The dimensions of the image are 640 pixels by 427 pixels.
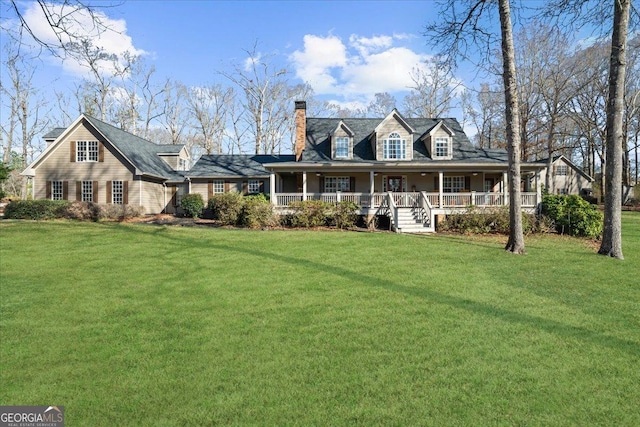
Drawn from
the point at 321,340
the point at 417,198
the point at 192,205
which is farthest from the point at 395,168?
the point at 321,340

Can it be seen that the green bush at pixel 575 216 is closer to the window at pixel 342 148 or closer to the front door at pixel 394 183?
the front door at pixel 394 183

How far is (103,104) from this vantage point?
3562cm

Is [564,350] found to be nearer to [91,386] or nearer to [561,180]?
[91,386]

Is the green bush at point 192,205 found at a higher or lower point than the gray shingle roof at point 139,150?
lower

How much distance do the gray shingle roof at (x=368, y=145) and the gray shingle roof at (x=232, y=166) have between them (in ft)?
11.6

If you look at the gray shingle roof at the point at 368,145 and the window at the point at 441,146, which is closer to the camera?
the gray shingle roof at the point at 368,145

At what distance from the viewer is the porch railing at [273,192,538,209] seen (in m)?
17.9

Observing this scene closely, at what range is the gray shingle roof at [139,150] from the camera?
2320 cm

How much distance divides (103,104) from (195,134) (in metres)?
13.7

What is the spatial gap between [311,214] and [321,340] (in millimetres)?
12189

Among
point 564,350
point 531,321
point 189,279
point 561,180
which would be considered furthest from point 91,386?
point 561,180

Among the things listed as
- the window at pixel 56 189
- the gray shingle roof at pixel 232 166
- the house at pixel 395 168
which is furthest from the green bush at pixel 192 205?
the window at pixel 56 189

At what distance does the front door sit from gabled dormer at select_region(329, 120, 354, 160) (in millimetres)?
3013

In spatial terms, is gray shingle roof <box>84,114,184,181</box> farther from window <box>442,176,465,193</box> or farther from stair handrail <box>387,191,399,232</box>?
window <box>442,176,465,193</box>
